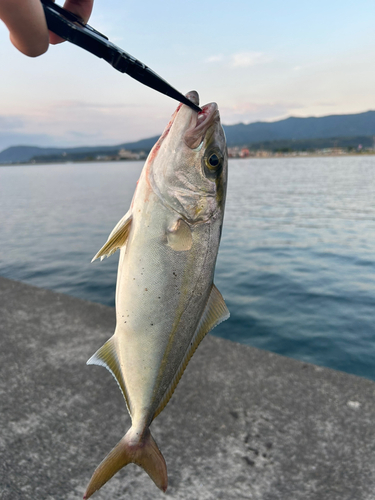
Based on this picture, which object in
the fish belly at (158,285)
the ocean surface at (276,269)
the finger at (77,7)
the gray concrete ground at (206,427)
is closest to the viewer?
the finger at (77,7)

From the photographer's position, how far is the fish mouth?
6.31 ft

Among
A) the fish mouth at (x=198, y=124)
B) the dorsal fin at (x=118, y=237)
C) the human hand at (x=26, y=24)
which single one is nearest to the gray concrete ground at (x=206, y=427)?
the dorsal fin at (x=118, y=237)

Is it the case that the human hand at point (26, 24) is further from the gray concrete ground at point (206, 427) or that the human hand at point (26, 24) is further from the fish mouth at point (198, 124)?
the gray concrete ground at point (206, 427)

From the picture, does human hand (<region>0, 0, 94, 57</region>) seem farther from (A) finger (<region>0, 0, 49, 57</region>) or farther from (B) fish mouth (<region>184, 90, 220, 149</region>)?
(B) fish mouth (<region>184, 90, 220, 149</region>)

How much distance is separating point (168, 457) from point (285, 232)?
1668 cm

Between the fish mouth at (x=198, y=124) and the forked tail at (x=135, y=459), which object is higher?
the fish mouth at (x=198, y=124)

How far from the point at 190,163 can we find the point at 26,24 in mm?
973

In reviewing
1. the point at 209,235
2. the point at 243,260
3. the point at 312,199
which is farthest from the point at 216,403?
the point at 312,199

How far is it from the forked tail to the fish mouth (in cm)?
168

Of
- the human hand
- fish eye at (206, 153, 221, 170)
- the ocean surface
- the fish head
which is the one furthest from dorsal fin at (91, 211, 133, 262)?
the ocean surface

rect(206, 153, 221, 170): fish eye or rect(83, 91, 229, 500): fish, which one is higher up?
rect(206, 153, 221, 170): fish eye

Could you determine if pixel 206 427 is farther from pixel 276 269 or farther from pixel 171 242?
pixel 276 269

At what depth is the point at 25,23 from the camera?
1238 mm

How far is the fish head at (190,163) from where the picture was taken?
1.93 metres
